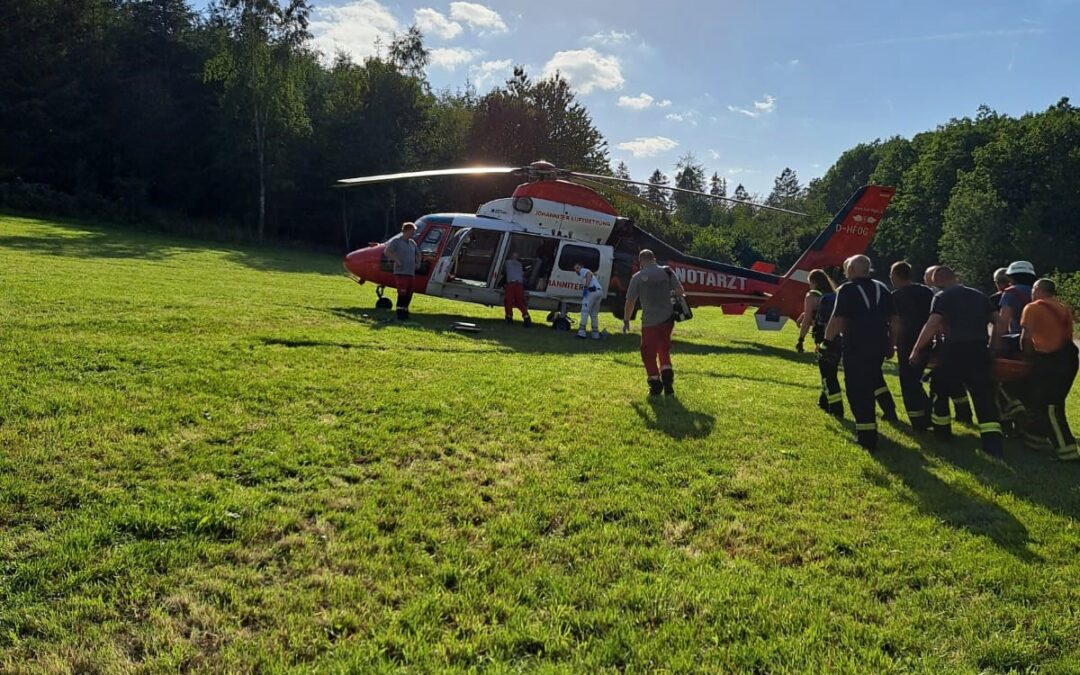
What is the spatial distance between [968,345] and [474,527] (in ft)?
19.0

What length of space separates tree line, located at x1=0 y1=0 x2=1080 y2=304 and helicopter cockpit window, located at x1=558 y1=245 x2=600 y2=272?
63.8 ft

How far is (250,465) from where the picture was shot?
14.6 feet

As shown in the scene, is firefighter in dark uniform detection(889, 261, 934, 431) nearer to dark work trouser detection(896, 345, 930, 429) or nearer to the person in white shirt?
dark work trouser detection(896, 345, 930, 429)

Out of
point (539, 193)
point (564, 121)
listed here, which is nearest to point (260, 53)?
point (564, 121)

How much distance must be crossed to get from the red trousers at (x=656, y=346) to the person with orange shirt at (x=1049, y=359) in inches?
153

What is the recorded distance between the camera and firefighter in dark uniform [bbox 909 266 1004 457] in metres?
6.25

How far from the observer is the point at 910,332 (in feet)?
23.6

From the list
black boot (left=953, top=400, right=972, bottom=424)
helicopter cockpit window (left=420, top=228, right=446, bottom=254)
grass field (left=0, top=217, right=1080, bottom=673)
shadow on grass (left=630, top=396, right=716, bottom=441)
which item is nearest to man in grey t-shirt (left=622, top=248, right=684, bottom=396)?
shadow on grass (left=630, top=396, right=716, bottom=441)

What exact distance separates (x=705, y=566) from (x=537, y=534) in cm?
108

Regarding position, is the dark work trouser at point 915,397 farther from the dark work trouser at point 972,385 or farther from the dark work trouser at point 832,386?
the dark work trouser at point 832,386

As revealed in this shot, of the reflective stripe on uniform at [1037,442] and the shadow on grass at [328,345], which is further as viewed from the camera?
the shadow on grass at [328,345]

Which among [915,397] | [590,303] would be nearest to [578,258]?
[590,303]

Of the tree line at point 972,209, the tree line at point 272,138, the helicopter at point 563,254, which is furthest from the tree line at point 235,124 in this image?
the helicopter at point 563,254

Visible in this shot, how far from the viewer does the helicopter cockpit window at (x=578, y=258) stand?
13.8m
